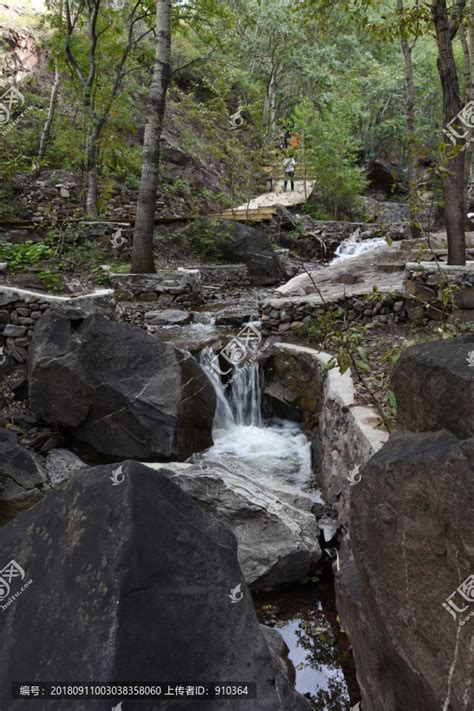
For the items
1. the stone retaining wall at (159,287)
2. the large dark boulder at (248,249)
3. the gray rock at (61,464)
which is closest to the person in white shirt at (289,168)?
the large dark boulder at (248,249)

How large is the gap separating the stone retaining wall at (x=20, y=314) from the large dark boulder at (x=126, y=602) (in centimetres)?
685

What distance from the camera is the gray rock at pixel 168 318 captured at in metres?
10.7

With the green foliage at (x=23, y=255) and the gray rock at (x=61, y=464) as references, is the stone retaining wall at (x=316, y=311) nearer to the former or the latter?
the gray rock at (x=61, y=464)

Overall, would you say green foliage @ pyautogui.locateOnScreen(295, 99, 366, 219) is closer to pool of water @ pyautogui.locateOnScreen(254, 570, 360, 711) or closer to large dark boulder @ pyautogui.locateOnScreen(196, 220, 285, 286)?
large dark boulder @ pyautogui.locateOnScreen(196, 220, 285, 286)

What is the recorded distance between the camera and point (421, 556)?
7.35 feet

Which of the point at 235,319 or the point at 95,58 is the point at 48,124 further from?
the point at 235,319

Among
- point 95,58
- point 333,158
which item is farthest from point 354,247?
point 95,58

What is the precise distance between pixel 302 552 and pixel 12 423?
4488 mm

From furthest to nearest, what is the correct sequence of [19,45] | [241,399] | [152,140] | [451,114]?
[19,45]
[152,140]
[241,399]
[451,114]

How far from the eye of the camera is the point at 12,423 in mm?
7234

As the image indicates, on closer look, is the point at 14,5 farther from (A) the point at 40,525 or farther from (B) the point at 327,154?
(A) the point at 40,525

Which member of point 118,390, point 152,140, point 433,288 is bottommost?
point 118,390

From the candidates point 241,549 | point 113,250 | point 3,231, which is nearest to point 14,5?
point 3,231

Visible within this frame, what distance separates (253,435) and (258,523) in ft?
10.3
